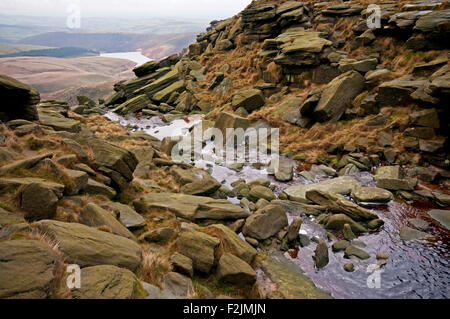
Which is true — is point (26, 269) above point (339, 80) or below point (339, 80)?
below

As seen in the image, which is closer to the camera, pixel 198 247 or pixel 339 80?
pixel 198 247

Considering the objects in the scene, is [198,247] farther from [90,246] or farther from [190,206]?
[190,206]

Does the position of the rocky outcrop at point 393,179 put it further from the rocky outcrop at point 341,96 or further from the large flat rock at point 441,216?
the rocky outcrop at point 341,96

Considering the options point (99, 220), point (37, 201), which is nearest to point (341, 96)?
point (99, 220)

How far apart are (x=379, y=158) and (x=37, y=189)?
1972 cm

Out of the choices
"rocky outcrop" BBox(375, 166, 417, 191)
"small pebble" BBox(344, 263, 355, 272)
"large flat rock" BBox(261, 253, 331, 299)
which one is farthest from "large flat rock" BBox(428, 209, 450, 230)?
"large flat rock" BBox(261, 253, 331, 299)

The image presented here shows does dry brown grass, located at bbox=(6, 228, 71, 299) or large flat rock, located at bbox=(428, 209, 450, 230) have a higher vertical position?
dry brown grass, located at bbox=(6, 228, 71, 299)

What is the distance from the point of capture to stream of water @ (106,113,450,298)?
9.38 metres

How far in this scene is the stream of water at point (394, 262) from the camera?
30.8 ft

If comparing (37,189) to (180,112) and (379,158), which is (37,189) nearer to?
(379,158)

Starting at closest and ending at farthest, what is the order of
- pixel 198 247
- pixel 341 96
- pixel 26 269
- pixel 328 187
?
pixel 26 269 → pixel 198 247 → pixel 328 187 → pixel 341 96

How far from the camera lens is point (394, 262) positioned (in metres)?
10.6

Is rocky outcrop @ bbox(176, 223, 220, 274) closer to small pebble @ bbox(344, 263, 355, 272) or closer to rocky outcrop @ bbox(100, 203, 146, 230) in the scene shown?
rocky outcrop @ bbox(100, 203, 146, 230)

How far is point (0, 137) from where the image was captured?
37.7ft
